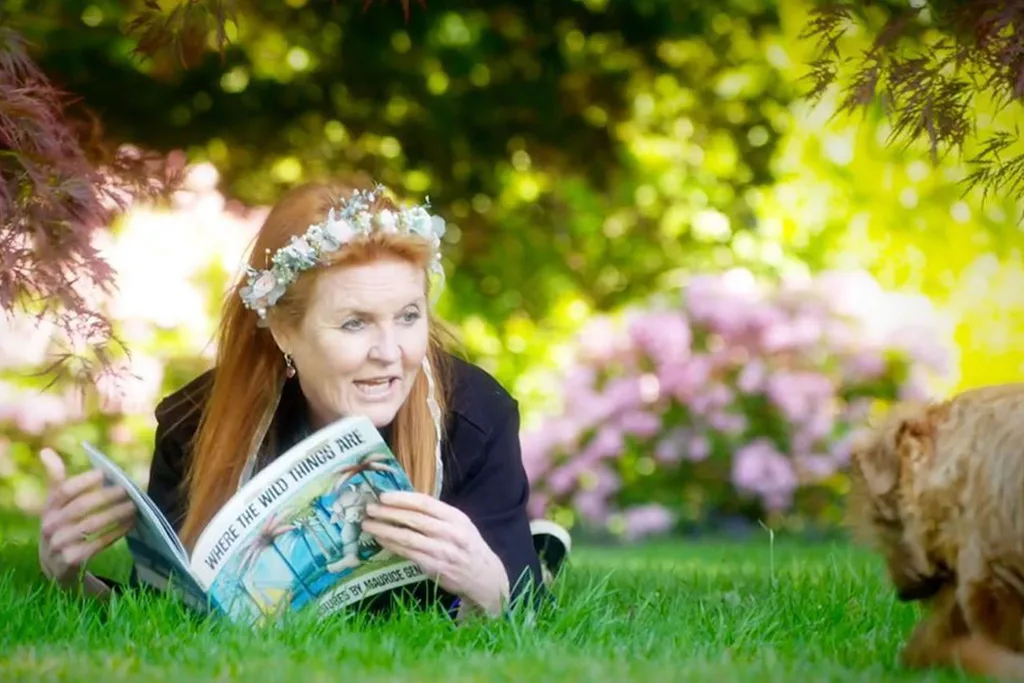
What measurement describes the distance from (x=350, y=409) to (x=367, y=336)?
0.17 meters

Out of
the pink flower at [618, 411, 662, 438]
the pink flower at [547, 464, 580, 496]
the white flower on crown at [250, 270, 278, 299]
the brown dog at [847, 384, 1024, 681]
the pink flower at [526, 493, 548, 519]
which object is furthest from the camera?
the pink flower at [526, 493, 548, 519]

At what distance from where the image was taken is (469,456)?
144 inches

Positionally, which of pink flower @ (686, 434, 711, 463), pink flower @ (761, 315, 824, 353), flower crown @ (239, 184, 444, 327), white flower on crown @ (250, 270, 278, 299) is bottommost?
white flower on crown @ (250, 270, 278, 299)

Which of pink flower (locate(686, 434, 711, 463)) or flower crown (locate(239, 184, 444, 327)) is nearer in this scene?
flower crown (locate(239, 184, 444, 327))

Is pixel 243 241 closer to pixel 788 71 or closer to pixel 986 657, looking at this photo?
pixel 788 71

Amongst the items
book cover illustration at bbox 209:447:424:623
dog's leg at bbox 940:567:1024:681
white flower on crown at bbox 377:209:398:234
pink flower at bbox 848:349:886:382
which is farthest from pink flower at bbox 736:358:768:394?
dog's leg at bbox 940:567:1024:681

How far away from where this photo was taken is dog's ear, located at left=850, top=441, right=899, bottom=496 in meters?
2.63

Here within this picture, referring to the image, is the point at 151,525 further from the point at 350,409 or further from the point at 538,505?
the point at 538,505

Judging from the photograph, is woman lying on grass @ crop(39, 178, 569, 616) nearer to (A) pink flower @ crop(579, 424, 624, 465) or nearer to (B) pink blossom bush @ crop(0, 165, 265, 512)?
(A) pink flower @ crop(579, 424, 624, 465)

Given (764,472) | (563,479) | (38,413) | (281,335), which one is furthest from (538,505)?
(281,335)

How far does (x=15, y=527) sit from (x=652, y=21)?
3676mm

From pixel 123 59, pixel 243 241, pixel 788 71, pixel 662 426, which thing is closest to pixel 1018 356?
pixel 788 71

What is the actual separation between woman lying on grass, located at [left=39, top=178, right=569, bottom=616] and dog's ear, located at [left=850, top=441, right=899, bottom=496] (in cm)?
91

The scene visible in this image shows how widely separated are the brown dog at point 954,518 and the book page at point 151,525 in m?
1.35
